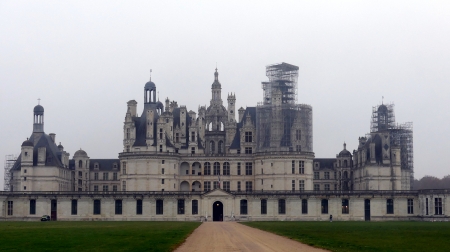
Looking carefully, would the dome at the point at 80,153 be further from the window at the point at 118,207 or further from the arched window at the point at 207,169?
the window at the point at 118,207

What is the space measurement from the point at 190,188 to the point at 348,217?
2740 cm

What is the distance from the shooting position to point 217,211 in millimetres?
115875

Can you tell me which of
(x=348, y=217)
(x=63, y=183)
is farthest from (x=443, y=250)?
(x=63, y=183)

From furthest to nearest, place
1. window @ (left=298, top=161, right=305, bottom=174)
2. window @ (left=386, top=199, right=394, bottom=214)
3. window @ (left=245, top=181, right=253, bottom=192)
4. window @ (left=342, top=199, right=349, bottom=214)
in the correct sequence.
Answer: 1. window @ (left=245, top=181, right=253, bottom=192)
2. window @ (left=298, top=161, right=305, bottom=174)
3. window @ (left=342, top=199, right=349, bottom=214)
4. window @ (left=386, top=199, right=394, bottom=214)

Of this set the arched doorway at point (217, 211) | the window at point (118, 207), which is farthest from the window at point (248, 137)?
the window at point (118, 207)

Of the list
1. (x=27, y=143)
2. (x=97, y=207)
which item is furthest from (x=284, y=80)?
(x=27, y=143)

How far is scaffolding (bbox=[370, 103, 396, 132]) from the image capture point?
132125 millimetres

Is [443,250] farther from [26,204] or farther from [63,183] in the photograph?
[63,183]

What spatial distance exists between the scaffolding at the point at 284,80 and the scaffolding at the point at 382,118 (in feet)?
54.9

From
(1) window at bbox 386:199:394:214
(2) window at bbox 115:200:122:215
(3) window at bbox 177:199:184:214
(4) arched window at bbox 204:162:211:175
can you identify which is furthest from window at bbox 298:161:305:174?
(2) window at bbox 115:200:122:215

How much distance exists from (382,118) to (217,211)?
35.6 meters

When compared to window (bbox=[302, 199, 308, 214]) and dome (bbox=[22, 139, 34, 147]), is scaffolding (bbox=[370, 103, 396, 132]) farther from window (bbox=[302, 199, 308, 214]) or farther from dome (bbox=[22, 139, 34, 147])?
dome (bbox=[22, 139, 34, 147])

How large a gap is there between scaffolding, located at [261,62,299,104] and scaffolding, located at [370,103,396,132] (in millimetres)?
16748

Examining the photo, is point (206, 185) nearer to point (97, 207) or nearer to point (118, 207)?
point (118, 207)
